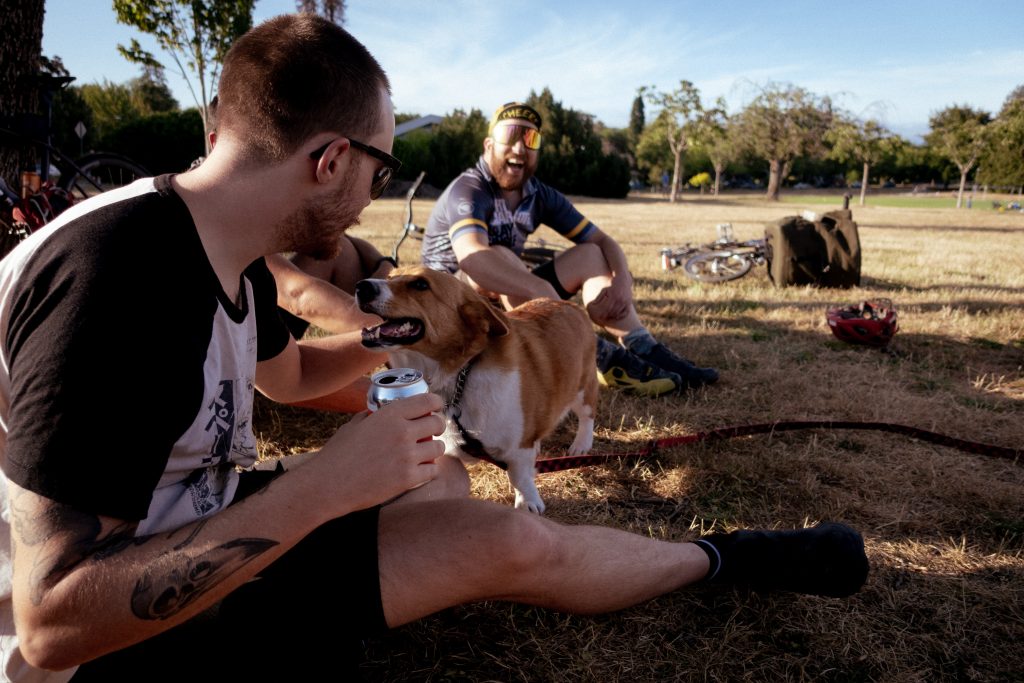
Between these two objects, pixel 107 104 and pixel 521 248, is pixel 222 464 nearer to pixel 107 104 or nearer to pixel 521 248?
pixel 521 248

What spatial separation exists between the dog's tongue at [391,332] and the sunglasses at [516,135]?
7.63ft

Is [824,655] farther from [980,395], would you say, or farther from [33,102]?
[33,102]

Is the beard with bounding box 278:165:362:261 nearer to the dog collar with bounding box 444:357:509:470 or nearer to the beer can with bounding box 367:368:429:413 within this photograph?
the beer can with bounding box 367:368:429:413

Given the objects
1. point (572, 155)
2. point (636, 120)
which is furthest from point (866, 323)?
point (636, 120)

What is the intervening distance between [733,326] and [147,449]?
589 centimetres

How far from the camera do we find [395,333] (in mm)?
2373

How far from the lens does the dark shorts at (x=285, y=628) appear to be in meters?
1.34

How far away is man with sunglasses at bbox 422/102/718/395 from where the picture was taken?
4.12m

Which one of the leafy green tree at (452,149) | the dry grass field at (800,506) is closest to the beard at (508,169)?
the dry grass field at (800,506)

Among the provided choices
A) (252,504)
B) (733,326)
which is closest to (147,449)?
(252,504)

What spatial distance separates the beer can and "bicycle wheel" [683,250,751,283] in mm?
7743

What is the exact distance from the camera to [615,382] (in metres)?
4.40

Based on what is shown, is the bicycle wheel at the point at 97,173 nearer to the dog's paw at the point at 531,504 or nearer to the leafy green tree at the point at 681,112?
the dog's paw at the point at 531,504

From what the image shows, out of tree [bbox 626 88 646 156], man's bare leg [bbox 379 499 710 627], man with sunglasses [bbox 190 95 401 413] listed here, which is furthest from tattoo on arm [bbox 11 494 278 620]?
tree [bbox 626 88 646 156]
